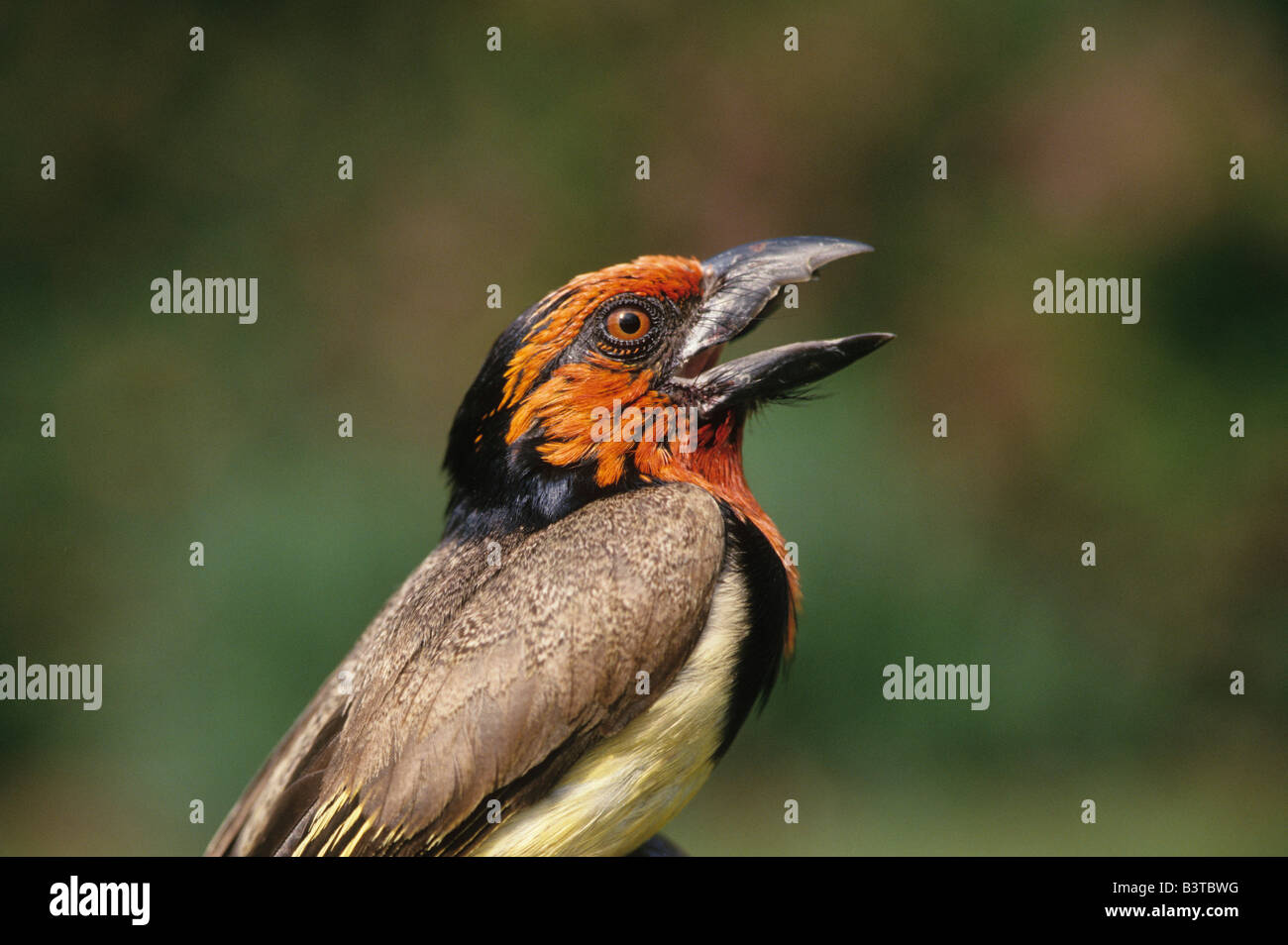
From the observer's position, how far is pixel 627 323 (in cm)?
311

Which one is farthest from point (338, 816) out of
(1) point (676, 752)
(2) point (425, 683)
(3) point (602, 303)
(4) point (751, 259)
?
(4) point (751, 259)

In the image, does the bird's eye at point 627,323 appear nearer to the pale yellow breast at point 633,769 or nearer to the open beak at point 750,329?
the open beak at point 750,329

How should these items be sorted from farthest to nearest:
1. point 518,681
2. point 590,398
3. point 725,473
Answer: point 725,473 → point 590,398 → point 518,681

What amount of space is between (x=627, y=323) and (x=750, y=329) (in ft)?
1.17

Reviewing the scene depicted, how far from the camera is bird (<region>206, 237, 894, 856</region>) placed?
9.18ft

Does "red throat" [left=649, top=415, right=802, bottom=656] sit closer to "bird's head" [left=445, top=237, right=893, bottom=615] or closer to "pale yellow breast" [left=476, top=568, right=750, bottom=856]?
"bird's head" [left=445, top=237, right=893, bottom=615]

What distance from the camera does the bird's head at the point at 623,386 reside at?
3.07m

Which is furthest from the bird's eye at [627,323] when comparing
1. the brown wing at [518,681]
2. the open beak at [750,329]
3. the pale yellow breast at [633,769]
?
the pale yellow breast at [633,769]

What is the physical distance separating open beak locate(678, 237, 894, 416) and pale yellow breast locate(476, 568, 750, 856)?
1.90 feet

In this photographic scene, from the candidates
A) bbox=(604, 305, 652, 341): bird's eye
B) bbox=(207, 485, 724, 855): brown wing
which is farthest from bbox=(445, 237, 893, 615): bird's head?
bbox=(207, 485, 724, 855): brown wing

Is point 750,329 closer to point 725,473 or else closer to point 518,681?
point 725,473

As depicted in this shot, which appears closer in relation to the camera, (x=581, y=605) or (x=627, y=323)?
(x=581, y=605)

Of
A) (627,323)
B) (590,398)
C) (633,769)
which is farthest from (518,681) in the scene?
(627,323)

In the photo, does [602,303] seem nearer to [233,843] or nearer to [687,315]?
[687,315]
